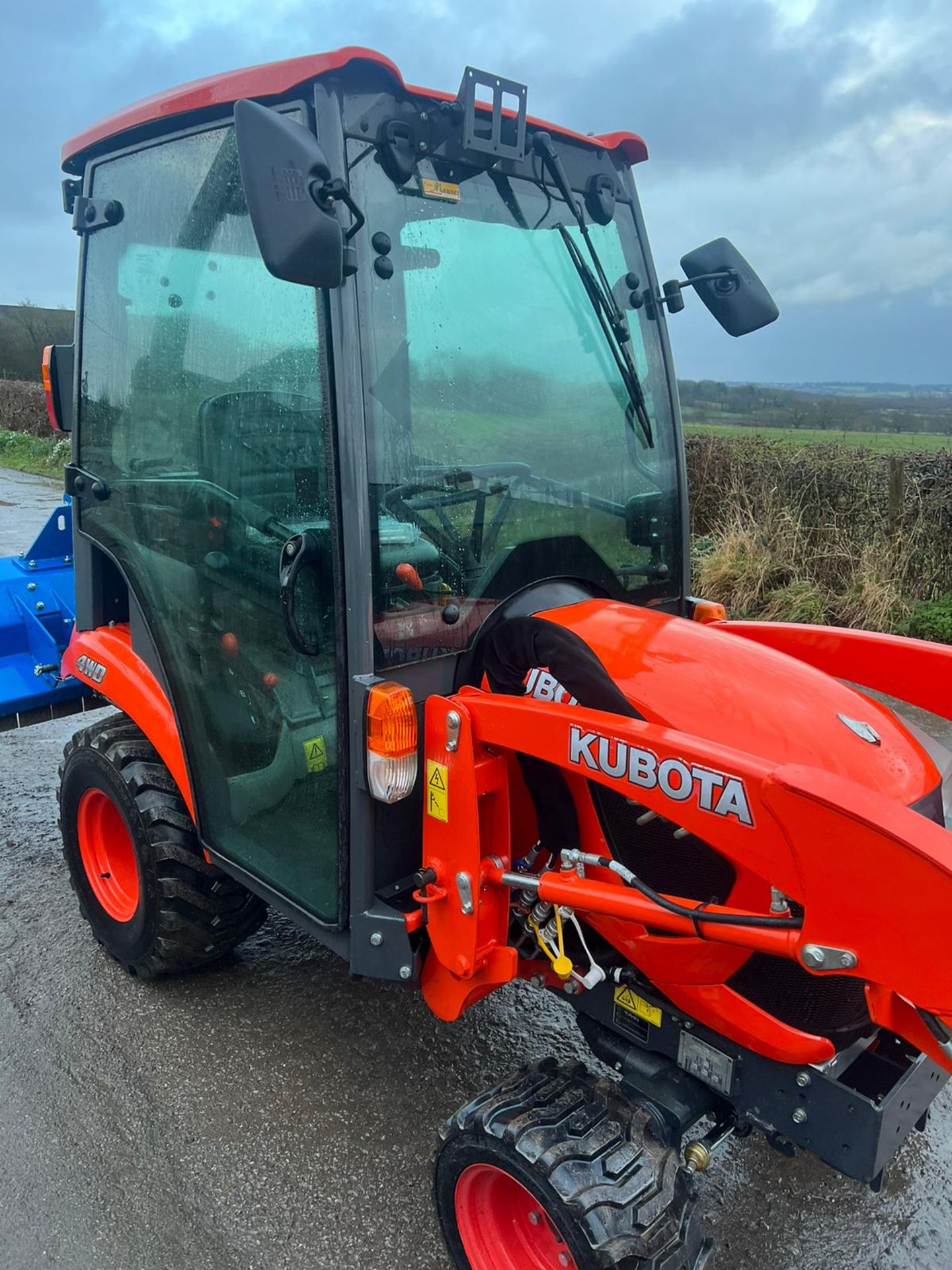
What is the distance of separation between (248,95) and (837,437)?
700 centimetres

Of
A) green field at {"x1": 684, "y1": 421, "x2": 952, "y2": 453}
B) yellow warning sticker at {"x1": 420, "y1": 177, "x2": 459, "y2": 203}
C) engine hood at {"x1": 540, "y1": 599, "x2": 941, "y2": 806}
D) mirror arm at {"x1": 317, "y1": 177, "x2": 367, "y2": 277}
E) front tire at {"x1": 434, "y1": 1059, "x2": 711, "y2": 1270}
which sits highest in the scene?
yellow warning sticker at {"x1": 420, "y1": 177, "x2": 459, "y2": 203}

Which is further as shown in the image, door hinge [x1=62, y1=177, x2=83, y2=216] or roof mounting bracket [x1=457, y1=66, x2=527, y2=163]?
door hinge [x1=62, y1=177, x2=83, y2=216]

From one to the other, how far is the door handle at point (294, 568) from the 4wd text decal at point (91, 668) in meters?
1.22

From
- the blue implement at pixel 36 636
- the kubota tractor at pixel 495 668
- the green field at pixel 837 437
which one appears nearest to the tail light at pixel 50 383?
the kubota tractor at pixel 495 668

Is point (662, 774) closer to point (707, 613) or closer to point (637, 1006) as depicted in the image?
point (637, 1006)

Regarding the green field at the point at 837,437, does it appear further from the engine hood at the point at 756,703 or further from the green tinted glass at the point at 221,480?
the green tinted glass at the point at 221,480

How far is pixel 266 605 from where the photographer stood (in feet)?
7.68

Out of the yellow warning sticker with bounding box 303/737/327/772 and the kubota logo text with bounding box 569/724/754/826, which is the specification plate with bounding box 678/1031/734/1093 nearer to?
the kubota logo text with bounding box 569/724/754/826

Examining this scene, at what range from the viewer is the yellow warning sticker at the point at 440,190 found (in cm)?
215

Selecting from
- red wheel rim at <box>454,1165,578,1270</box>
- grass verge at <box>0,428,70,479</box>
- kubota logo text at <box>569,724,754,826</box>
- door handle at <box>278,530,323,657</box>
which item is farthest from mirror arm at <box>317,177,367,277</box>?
grass verge at <box>0,428,70,479</box>

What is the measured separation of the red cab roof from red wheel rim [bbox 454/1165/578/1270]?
7.45 feet

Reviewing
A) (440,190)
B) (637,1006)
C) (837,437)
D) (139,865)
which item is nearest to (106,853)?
(139,865)

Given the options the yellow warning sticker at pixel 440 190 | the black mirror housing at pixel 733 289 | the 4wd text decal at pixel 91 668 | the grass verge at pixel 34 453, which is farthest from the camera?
the grass verge at pixel 34 453

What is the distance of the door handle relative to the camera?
208cm
